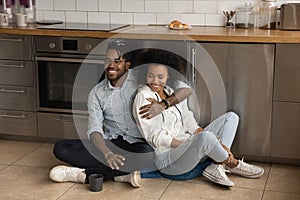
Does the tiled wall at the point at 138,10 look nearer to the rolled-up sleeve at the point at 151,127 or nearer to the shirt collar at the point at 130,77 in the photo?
the shirt collar at the point at 130,77

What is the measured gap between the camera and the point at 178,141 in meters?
3.66

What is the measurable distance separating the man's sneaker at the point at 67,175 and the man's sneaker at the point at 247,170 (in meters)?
0.96

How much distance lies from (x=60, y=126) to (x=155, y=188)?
1.06 m

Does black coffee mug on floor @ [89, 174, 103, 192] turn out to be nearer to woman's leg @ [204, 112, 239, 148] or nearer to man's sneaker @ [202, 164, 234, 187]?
man's sneaker @ [202, 164, 234, 187]

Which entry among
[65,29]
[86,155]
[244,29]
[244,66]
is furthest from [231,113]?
[65,29]

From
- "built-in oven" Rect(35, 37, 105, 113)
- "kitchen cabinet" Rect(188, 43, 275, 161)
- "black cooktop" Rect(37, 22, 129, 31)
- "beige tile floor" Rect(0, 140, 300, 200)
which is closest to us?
"beige tile floor" Rect(0, 140, 300, 200)

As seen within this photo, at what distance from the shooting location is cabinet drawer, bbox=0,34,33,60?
4285mm

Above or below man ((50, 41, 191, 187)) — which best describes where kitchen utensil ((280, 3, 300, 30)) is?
above

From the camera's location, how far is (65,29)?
4227 mm

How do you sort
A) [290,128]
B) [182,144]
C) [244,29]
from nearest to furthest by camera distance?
[182,144], [290,128], [244,29]

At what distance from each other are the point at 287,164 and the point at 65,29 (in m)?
1.80

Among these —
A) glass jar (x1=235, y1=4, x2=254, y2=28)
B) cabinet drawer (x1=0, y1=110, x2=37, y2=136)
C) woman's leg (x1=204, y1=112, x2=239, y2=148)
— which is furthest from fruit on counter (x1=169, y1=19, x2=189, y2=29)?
cabinet drawer (x1=0, y1=110, x2=37, y2=136)

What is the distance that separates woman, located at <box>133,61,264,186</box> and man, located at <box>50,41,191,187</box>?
0.05m

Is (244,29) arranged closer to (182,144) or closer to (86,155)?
(182,144)
